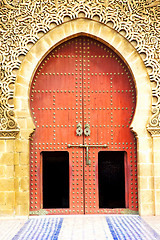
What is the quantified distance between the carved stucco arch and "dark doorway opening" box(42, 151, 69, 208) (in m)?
1.05

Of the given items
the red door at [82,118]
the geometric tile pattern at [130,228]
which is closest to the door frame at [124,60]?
the red door at [82,118]

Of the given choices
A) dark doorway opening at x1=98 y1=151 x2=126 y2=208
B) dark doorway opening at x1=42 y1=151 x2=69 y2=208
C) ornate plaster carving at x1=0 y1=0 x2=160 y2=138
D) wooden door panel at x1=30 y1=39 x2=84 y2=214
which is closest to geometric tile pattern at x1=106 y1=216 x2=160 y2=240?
wooden door panel at x1=30 y1=39 x2=84 y2=214

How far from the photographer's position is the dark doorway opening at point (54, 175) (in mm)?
8047

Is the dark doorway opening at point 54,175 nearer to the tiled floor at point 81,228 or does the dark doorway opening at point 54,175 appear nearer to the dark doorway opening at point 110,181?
the dark doorway opening at point 110,181

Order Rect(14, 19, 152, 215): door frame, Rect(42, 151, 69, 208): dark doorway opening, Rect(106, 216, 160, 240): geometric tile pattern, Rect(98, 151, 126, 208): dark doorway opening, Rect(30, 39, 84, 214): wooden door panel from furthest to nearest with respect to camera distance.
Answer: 1. Rect(98, 151, 126, 208): dark doorway opening
2. Rect(42, 151, 69, 208): dark doorway opening
3. Rect(30, 39, 84, 214): wooden door panel
4. Rect(14, 19, 152, 215): door frame
5. Rect(106, 216, 160, 240): geometric tile pattern

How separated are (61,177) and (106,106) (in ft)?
7.16

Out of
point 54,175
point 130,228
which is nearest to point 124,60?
point 54,175

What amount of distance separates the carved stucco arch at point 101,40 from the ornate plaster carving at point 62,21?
116 mm

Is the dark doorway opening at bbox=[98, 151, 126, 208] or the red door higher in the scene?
the red door

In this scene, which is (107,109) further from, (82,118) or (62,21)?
(62,21)

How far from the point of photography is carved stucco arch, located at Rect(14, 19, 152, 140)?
7445 millimetres

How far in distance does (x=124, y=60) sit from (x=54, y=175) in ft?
11.0

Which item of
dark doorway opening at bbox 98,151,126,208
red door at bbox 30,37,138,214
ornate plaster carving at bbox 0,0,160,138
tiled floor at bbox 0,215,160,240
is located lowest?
tiled floor at bbox 0,215,160,240

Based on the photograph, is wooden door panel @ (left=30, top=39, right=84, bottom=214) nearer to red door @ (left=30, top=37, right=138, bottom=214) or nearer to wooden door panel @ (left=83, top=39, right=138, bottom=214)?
red door @ (left=30, top=37, right=138, bottom=214)
